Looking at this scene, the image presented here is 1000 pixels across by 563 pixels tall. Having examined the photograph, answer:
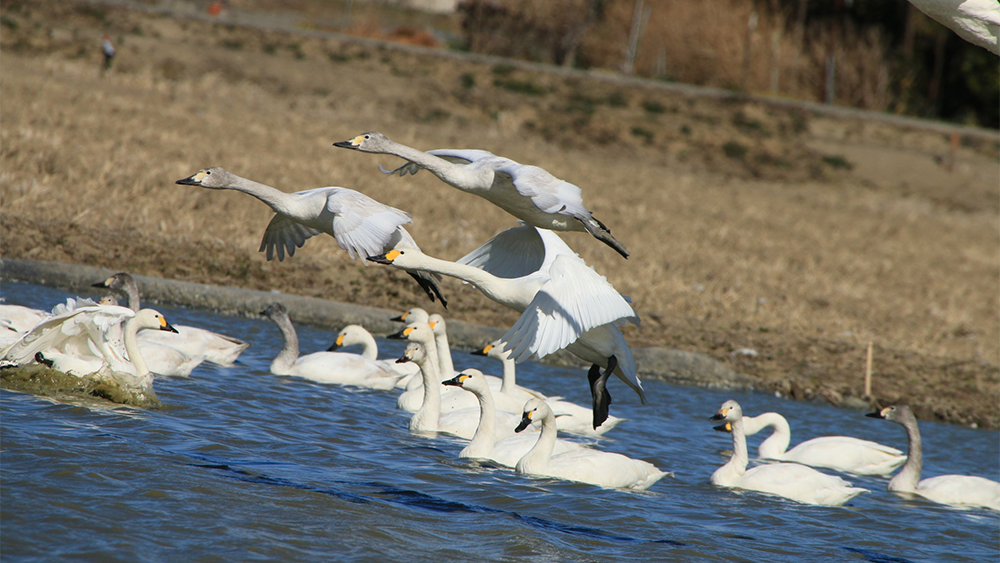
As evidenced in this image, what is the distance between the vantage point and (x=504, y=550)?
5191 millimetres

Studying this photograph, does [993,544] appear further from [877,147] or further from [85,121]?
[877,147]

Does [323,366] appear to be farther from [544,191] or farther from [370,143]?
[544,191]

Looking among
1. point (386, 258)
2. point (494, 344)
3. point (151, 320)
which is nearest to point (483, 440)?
point (494, 344)

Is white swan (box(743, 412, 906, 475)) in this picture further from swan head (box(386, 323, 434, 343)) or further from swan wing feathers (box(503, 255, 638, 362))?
swan wing feathers (box(503, 255, 638, 362))

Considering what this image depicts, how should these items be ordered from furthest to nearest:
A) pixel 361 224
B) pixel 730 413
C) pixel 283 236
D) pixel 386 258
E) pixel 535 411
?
pixel 730 413, pixel 283 236, pixel 535 411, pixel 361 224, pixel 386 258

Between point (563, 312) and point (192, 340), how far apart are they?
4188 mm

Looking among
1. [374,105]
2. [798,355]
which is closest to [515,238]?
[798,355]

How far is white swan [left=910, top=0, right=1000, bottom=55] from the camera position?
4484 millimetres

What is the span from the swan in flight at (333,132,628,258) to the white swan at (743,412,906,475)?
11.0ft

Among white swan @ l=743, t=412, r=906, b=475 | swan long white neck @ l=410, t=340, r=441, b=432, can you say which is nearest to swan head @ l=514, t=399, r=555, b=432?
swan long white neck @ l=410, t=340, r=441, b=432

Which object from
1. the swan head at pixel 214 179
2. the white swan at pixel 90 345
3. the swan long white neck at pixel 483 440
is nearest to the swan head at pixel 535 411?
the swan long white neck at pixel 483 440

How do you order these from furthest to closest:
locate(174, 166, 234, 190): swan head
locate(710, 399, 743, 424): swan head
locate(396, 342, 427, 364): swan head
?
locate(396, 342, 427, 364): swan head < locate(710, 399, 743, 424): swan head < locate(174, 166, 234, 190): swan head

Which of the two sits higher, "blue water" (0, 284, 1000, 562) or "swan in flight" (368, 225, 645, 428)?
"swan in flight" (368, 225, 645, 428)

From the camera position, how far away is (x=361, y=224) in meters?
6.04
